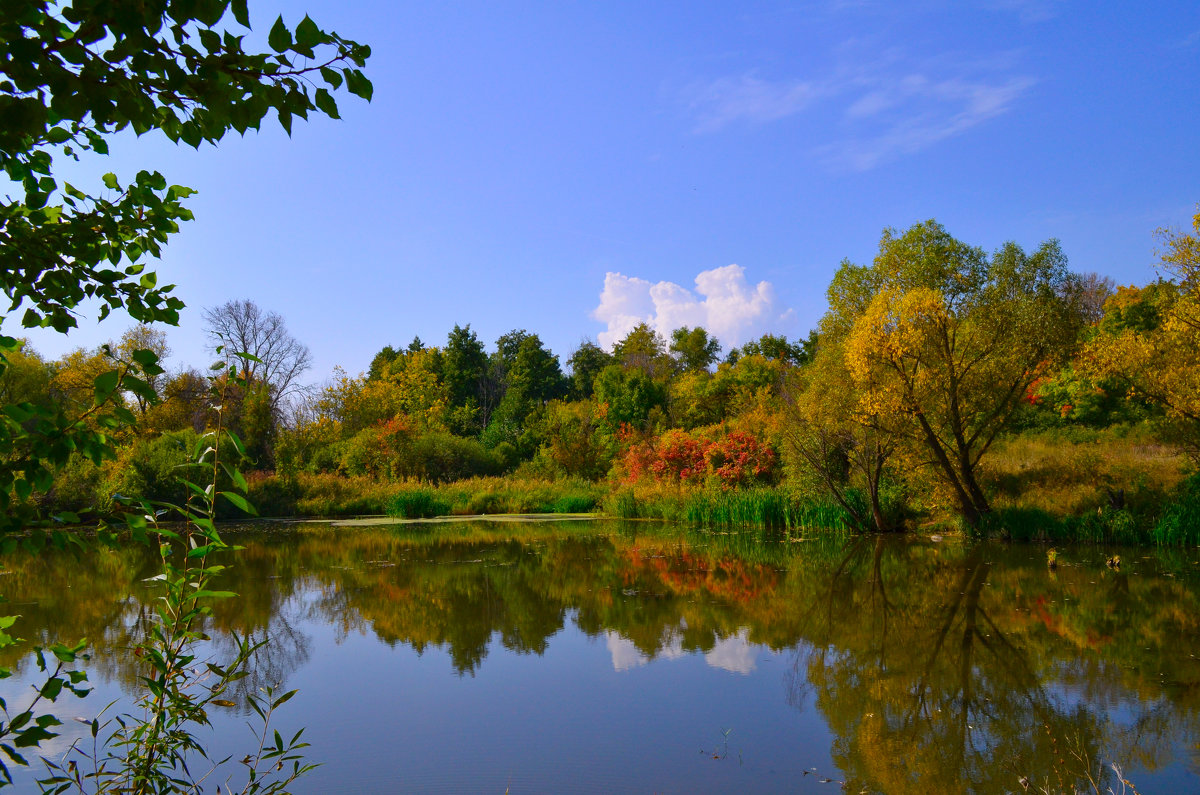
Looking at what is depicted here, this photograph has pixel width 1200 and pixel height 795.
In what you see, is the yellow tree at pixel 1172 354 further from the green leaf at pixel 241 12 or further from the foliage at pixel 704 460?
the green leaf at pixel 241 12

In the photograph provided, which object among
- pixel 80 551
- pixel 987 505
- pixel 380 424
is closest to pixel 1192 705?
pixel 80 551

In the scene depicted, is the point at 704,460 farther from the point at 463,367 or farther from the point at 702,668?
the point at 463,367

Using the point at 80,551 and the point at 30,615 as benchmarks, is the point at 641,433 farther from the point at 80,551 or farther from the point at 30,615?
the point at 80,551

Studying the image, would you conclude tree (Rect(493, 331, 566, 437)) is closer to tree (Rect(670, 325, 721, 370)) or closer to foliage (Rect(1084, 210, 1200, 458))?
tree (Rect(670, 325, 721, 370))

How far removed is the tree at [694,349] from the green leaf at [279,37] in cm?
3771

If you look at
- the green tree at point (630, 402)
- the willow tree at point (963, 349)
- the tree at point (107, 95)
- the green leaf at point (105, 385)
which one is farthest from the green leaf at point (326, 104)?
the green tree at point (630, 402)

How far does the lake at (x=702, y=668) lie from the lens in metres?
4.21

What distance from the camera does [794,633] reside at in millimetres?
7184

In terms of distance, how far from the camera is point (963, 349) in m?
13.4

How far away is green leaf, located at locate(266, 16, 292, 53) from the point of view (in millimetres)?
1332

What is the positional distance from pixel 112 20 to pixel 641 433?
25.1 metres

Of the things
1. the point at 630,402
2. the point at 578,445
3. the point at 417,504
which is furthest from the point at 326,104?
the point at 630,402

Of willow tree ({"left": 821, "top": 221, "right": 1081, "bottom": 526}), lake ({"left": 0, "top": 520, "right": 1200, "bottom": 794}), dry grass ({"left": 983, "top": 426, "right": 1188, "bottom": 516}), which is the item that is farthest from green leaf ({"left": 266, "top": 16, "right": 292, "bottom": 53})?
dry grass ({"left": 983, "top": 426, "right": 1188, "bottom": 516})

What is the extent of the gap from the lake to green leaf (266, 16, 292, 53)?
3769 millimetres
